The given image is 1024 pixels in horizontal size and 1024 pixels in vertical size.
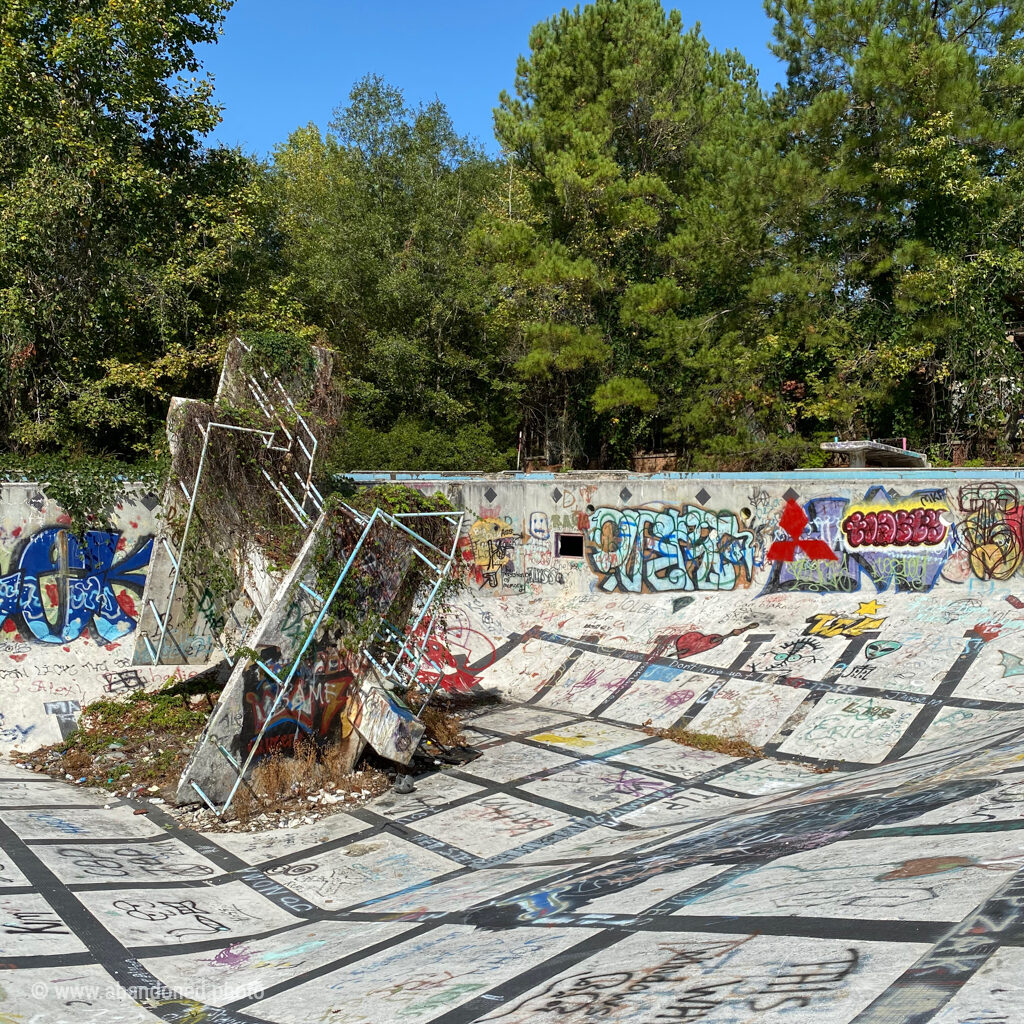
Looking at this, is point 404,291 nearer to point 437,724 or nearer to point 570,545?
point 570,545

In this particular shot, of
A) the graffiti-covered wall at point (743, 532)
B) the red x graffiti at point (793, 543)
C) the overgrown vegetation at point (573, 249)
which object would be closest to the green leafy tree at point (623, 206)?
the overgrown vegetation at point (573, 249)

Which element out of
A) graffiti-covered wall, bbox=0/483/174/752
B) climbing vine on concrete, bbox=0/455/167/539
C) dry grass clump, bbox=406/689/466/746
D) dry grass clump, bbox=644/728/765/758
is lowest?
dry grass clump, bbox=644/728/765/758

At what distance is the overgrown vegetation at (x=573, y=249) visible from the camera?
63.3ft

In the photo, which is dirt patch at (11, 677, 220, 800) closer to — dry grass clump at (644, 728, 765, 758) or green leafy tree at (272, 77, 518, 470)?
dry grass clump at (644, 728, 765, 758)

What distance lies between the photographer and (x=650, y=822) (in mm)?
9758

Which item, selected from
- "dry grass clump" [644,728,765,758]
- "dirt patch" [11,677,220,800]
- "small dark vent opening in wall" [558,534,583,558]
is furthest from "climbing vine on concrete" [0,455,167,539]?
"dry grass clump" [644,728,765,758]

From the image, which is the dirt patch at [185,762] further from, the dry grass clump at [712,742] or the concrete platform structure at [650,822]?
the dry grass clump at [712,742]

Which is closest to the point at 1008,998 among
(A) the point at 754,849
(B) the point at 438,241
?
(A) the point at 754,849

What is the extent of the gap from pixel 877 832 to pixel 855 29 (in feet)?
74.9

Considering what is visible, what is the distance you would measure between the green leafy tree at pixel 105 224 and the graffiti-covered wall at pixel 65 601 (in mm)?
5478

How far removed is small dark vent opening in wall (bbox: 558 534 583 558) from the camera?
1783 centimetres

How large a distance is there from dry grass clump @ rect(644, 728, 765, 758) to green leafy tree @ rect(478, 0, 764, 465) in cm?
1494

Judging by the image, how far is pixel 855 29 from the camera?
22688 mm

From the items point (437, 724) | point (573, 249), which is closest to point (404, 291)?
point (573, 249)
